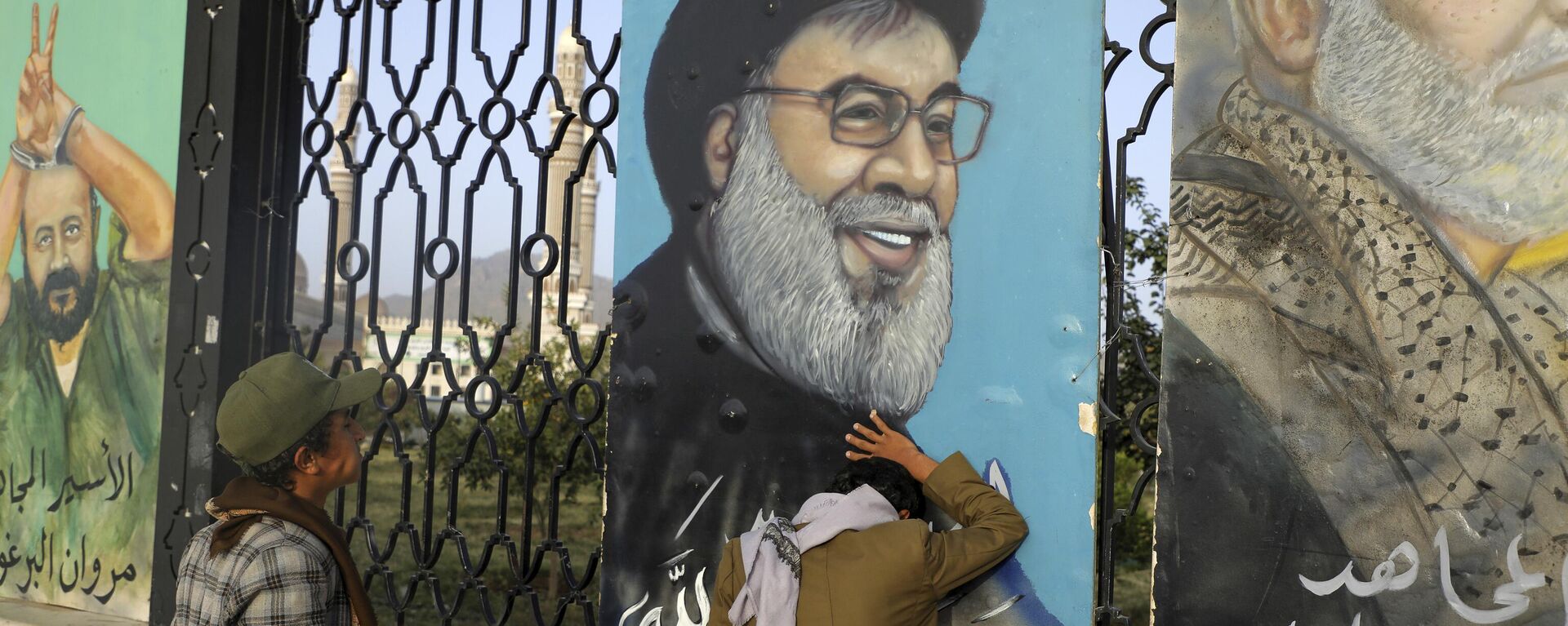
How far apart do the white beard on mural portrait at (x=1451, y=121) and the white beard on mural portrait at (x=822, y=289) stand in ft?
2.89

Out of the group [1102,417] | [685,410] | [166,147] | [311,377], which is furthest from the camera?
[166,147]

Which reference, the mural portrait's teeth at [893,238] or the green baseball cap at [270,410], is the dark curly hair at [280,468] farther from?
the mural portrait's teeth at [893,238]

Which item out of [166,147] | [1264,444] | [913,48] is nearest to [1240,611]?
[1264,444]

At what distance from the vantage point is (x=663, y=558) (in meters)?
3.25

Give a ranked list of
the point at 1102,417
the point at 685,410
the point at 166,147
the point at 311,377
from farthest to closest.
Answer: the point at 166,147 < the point at 685,410 < the point at 1102,417 < the point at 311,377

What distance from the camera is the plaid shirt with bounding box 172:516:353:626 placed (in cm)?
215

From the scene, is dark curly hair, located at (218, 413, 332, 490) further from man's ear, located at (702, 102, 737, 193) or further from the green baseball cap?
man's ear, located at (702, 102, 737, 193)

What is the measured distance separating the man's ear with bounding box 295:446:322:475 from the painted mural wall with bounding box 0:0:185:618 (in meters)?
2.40

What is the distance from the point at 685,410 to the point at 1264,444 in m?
1.37

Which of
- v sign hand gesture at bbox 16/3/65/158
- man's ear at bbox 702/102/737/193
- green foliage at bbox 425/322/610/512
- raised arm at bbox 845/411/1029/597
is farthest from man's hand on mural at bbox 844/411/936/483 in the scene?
green foliage at bbox 425/322/610/512

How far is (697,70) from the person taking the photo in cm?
327

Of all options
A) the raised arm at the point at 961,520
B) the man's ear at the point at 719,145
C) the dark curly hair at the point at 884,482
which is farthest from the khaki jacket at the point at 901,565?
the man's ear at the point at 719,145

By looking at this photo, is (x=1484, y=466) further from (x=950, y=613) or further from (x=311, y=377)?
(x=311, y=377)

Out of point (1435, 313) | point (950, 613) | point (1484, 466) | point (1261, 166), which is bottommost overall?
point (950, 613)
